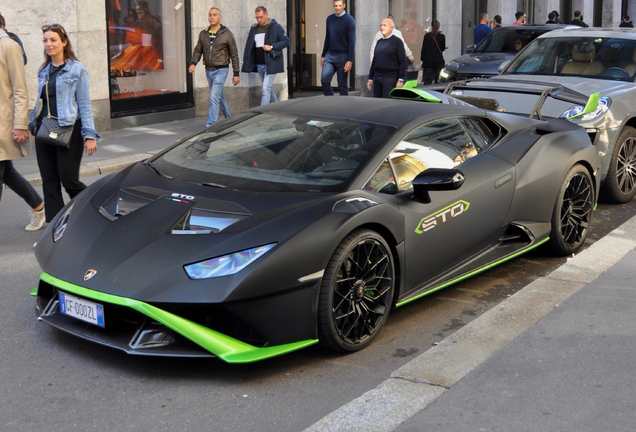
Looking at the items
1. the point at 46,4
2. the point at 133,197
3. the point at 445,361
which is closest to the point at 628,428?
the point at 445,361

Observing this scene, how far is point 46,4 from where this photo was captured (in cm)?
1264

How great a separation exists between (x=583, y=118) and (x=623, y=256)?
2.01 metres

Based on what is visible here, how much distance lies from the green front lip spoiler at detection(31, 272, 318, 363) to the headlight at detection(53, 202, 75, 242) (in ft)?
2.18

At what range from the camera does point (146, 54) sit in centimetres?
1496

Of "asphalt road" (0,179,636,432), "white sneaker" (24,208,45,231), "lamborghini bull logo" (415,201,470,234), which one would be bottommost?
"asphalt road" (0,179,636,432)

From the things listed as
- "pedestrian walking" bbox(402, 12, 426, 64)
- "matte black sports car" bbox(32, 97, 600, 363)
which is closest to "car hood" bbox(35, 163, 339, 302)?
"matte black sports car" bbox(32, 97, 600, 363)

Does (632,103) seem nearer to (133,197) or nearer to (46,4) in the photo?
(133,197)

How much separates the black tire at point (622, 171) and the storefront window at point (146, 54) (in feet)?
27.5

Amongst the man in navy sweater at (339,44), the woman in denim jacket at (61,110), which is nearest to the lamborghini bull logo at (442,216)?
the woman in denim jacket at (61,110)

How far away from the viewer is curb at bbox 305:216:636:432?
382cm

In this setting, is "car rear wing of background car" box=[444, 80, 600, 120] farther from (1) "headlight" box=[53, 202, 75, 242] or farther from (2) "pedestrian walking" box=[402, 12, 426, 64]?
(2) "pedestrian walking" box=[402, 12, 426, 64]

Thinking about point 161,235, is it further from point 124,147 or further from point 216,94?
point 216,94

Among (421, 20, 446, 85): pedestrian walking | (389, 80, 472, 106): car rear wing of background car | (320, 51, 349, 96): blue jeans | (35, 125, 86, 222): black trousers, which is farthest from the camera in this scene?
(421, 20, 446, 85): pedestrian walking

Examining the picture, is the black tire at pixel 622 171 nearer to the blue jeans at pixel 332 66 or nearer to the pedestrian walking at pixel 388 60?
the pedestrian walking at pixel 388 60
